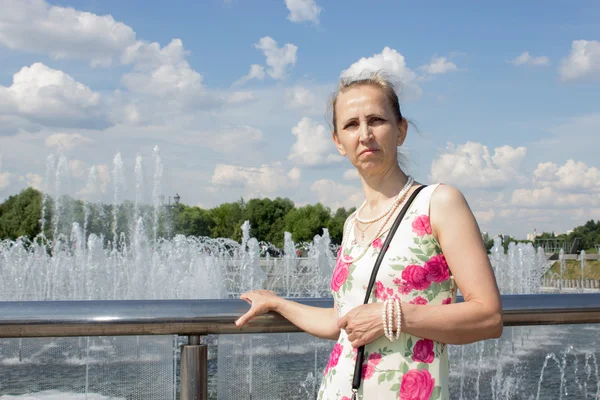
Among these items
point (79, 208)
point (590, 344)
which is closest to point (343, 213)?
point (79, 208)

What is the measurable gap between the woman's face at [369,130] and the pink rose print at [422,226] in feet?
0.78

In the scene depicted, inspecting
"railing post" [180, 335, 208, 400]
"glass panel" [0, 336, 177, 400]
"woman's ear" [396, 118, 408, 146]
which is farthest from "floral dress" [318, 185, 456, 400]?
"glass panel" [0, 336, 177, 400]

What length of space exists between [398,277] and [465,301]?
0.62 feet

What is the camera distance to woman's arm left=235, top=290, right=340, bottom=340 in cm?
215

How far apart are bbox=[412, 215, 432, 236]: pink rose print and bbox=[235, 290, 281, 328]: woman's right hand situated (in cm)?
59

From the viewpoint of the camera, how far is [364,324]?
1.80 meters

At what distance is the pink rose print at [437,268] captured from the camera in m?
1.81

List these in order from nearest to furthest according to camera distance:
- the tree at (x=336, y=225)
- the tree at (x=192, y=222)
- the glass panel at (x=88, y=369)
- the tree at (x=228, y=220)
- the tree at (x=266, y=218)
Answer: the glass panel at (x=88, y=369) < the tree at (x=336, y=225) < the tree at (x=266, y=218) < the tree at (x=192, y=222) < the tree at (x=228, y=220)

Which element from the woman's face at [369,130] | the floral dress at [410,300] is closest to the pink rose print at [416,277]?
the floral dress at [410,300]

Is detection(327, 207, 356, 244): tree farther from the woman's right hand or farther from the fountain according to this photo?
the woman's right hand

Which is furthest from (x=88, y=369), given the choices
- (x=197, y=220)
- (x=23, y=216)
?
(x=197, y=220)

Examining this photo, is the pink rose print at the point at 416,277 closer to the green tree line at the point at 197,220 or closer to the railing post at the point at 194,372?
the railing post at the point at 194,372

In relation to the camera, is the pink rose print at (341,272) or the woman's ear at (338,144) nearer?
the pink rose print at (341,272)

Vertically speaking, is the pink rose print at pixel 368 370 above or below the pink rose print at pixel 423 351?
below
